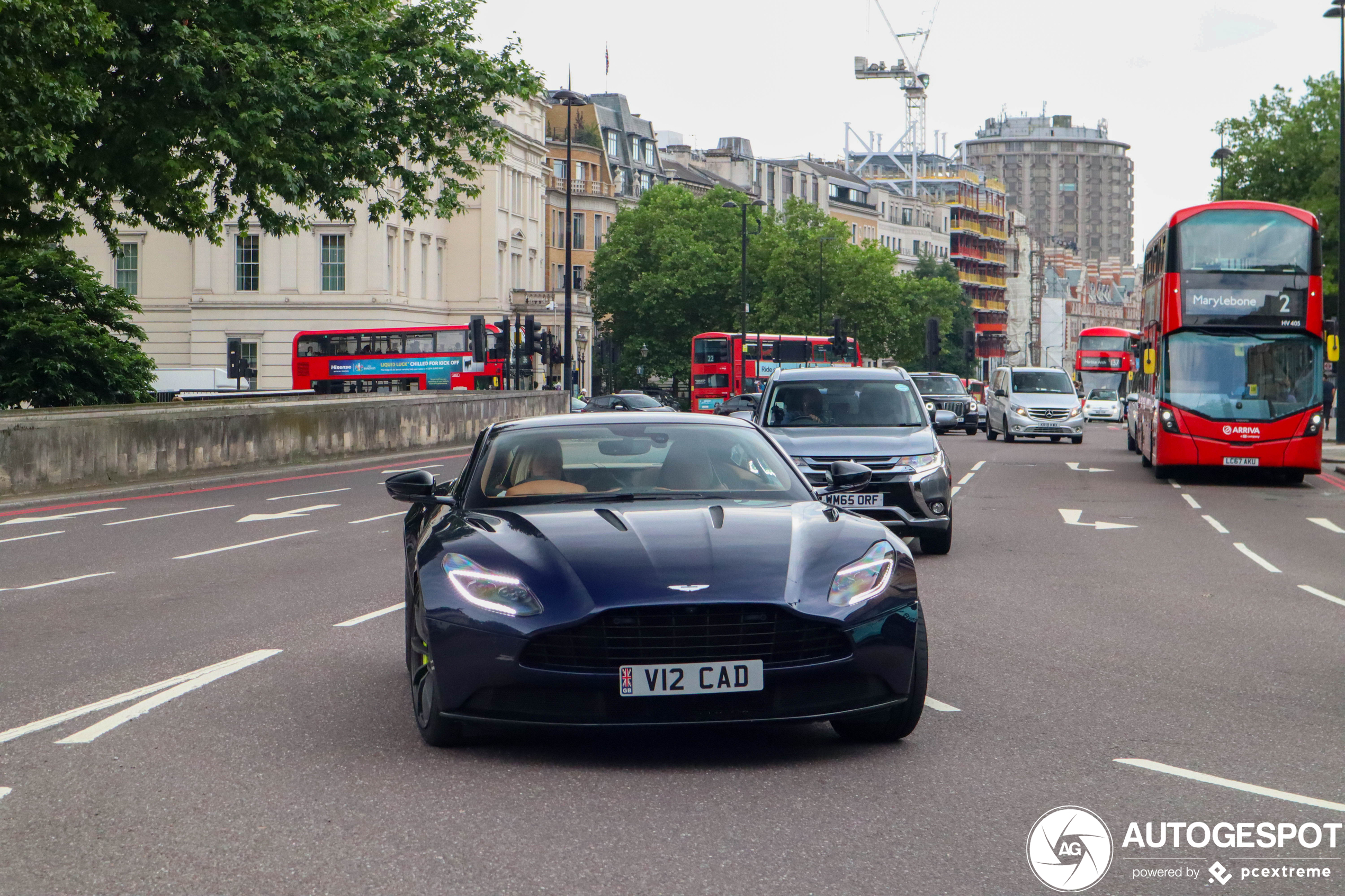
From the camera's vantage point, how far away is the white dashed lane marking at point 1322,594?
1154cm

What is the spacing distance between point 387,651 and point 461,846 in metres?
4.06

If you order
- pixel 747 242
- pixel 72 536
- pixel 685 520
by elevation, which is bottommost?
pixel 72 536

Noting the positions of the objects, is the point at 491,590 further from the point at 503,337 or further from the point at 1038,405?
the point at 503,337

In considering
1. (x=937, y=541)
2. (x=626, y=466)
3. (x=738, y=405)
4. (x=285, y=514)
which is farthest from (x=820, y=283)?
(x=626, y=466)

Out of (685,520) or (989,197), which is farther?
(989,197)

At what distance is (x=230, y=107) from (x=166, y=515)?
6233mm

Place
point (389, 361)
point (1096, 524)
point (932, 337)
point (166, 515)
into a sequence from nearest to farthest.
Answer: point (1096, 524) < point (166, 515) < point (932, 337) < point (389, 361)

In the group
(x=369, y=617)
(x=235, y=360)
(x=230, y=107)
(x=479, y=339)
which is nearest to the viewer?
(x=369, y=617)

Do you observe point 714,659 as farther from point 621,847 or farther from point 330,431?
point 330,431

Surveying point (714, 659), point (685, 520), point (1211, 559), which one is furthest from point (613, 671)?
point (1211, 559)

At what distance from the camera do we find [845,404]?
1561 centimetres

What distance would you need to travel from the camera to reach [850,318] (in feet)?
331

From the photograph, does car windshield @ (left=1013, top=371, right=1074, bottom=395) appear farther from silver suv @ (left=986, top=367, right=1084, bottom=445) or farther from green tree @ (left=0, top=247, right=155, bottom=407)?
green tree @ (left=0, top=247, right=155, bottom=407)

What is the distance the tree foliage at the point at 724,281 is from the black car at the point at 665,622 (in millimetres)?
86643
